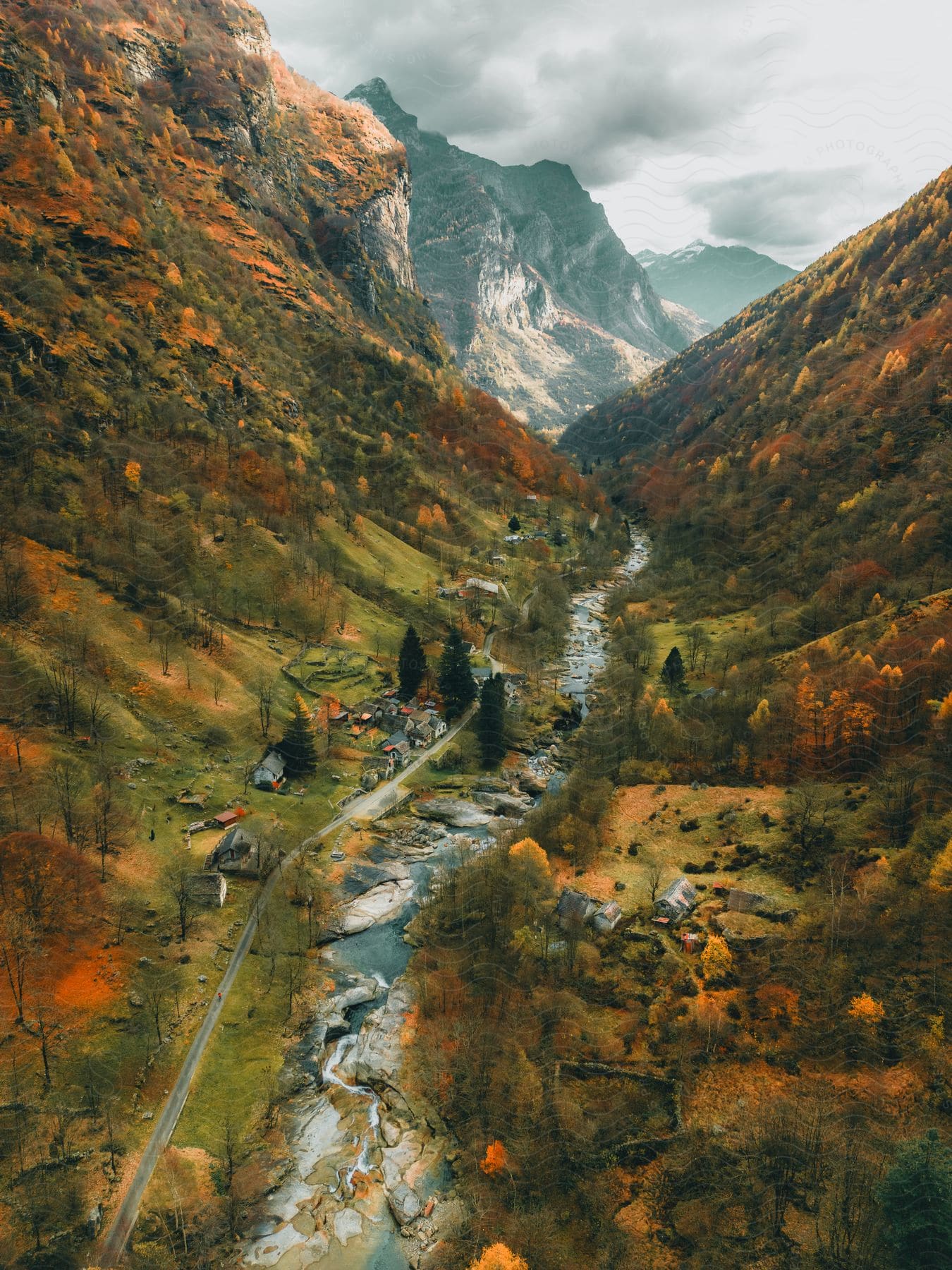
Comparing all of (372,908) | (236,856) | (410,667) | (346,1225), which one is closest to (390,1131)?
(346,1225)

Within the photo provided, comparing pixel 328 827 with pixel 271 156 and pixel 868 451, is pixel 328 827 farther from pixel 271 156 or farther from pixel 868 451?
pixel 271 156

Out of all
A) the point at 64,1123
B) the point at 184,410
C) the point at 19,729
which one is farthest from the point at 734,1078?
→ the point at 184,410

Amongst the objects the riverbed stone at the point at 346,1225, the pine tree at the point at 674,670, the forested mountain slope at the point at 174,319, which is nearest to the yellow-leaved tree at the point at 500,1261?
the riverbed stone at the point at 346,1225

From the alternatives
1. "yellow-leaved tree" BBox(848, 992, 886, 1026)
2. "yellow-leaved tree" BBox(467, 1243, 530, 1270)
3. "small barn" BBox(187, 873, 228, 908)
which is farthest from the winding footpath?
"yellow-leaved tree" BBox(848, 992, 886, 1026)

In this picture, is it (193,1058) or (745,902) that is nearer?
(193,1058)

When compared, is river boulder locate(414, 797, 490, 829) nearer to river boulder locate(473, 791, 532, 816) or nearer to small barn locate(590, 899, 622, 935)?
river boulder locate(473, 791, 532, 816)

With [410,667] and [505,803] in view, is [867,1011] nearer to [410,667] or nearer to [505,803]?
[505,803]
